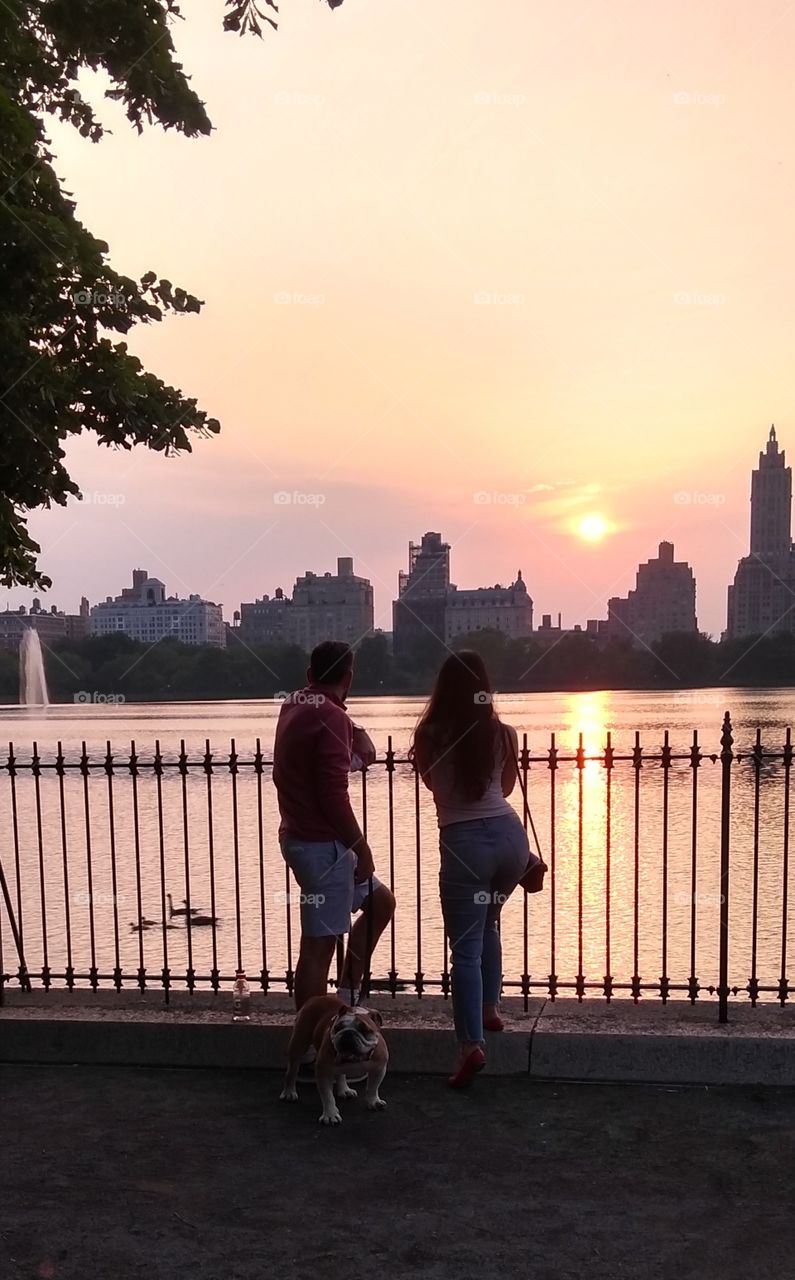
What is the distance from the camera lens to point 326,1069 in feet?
16.2

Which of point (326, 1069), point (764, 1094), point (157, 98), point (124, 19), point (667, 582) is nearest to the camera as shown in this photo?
point (326, 1069)

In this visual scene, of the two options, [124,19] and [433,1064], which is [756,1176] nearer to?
[433,1064]

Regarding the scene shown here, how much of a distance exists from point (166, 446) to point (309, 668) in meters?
4.19

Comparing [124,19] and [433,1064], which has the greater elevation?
[124,19]

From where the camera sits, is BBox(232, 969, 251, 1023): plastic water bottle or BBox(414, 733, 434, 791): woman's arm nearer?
BBox(414, 733, 434, 791): woman's arm

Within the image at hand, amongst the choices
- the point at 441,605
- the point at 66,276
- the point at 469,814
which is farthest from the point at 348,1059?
the point at 441,605

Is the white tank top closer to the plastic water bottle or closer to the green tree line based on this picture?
the plastic water bottle

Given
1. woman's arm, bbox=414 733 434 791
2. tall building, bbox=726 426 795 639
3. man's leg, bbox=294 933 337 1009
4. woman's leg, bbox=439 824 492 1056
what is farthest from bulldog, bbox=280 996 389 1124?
tall building, bbox=726 426 795 639

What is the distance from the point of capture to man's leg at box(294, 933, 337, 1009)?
552 cm

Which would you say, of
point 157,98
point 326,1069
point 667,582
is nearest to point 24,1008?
point 326,1069

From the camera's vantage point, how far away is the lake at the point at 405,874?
7707 mm

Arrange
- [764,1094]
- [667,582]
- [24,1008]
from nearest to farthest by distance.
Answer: [764,1094], [24,1008], [667,582]

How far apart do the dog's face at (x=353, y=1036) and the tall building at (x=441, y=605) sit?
90398mm

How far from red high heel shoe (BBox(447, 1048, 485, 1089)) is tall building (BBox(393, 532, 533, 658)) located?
8999 centimetres
